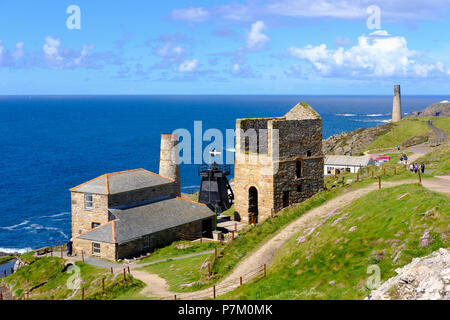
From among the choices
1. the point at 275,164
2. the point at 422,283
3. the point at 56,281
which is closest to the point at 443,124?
the point at 275,164

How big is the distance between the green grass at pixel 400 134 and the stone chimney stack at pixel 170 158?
56832mm

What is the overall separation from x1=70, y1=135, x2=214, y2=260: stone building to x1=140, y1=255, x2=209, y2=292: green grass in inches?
163

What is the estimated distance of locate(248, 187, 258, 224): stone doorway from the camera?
39.3 m

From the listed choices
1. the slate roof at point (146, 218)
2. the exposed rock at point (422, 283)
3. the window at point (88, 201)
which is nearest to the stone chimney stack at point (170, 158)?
the slate roof at point (146, 218)

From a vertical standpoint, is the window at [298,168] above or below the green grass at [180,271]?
above

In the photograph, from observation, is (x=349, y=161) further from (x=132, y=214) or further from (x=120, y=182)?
(x=132, y=214)

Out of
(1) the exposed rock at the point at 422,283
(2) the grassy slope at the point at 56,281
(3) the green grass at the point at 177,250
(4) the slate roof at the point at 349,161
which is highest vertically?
(1) the exposed rock at the point at 422,283

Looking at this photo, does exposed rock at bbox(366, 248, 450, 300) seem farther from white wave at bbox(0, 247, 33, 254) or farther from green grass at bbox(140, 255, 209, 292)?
white wave at bbox(0, 247, 33, 254)

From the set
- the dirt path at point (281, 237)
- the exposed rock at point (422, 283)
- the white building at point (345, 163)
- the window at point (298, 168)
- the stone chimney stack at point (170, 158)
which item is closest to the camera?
the exposed rock at point (422, 283)

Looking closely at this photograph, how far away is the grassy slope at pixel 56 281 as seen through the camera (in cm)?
2919

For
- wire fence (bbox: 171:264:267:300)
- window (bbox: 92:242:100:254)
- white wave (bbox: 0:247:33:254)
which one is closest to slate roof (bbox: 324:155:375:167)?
window (bbox: 92:242:100:254)

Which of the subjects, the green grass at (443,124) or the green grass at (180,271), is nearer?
the green grass at (180,271)

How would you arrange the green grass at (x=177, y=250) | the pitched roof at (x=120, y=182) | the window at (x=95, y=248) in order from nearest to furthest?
the green grass at (x=177, y=250) → the window at (x=95, y=248) → the pitched roof at (x=120, y=182)

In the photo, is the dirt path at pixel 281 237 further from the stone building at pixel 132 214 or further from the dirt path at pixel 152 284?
the stone building at pixel 132 214
